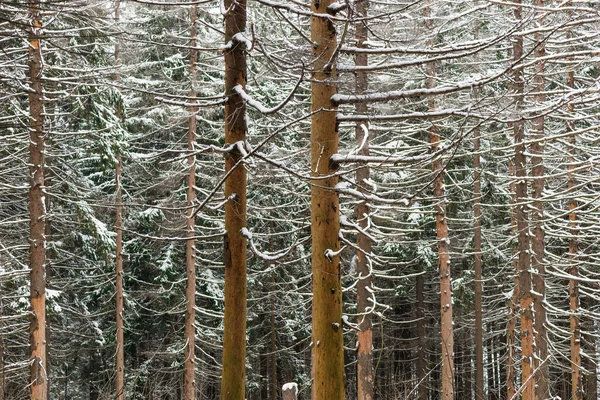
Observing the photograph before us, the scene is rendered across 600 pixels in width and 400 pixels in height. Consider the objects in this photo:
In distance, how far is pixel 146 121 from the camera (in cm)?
1862

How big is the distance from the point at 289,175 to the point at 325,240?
1333 millimetres

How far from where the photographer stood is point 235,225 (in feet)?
19.3

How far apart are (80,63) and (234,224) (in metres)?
8.33

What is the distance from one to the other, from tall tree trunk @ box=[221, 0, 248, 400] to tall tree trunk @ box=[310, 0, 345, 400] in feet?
2.50

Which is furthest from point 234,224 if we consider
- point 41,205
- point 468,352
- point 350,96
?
point 468,352

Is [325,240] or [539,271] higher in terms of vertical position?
[325,240]

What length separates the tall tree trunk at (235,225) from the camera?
5742mm

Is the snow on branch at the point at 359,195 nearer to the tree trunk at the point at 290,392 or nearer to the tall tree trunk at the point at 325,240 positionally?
the tall tree trunk at the point at 325,240

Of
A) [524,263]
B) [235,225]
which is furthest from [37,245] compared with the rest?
[524,263]

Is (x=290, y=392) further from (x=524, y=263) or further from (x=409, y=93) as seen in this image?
(x=524, y=263)

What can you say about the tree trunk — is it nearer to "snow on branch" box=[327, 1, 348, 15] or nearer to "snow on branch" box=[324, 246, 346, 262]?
"snow on branch" box=[324, 246, 346, 262]

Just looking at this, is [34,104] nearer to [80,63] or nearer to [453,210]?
[80,63]

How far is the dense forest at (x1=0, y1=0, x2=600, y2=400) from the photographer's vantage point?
568 cm

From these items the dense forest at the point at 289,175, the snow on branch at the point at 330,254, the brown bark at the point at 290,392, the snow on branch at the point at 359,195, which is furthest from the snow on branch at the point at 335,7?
the brown bark at the point at 290,392
